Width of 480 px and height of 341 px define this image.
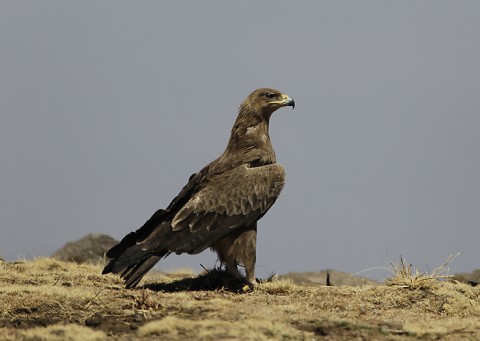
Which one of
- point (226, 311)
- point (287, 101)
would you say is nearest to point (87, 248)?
point (287, 101)

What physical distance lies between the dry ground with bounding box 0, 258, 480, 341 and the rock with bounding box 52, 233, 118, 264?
9191 mm

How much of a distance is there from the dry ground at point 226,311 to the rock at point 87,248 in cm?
919

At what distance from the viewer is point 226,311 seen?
46.3 feet

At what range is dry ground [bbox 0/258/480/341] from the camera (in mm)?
12766

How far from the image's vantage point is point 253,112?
→ 17953mm

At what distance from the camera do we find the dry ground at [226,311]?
12.8 meters

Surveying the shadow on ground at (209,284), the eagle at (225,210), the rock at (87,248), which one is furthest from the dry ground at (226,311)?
the rock at (87,248)

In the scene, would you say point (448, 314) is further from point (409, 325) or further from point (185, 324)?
point (185, 324)

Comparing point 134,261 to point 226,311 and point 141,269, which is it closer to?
point 141,269

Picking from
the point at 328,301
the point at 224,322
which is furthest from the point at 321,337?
the point at 328,301

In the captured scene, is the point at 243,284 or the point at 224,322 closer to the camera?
the point at 224,322

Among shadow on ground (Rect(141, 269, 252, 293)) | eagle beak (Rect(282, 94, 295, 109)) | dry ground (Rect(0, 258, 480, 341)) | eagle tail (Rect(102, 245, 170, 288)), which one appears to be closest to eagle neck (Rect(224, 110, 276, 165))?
eagle beak (Rect(282, 94, 295, 109))

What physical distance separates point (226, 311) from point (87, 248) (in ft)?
50.0

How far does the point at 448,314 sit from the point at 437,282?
6.21 feet
